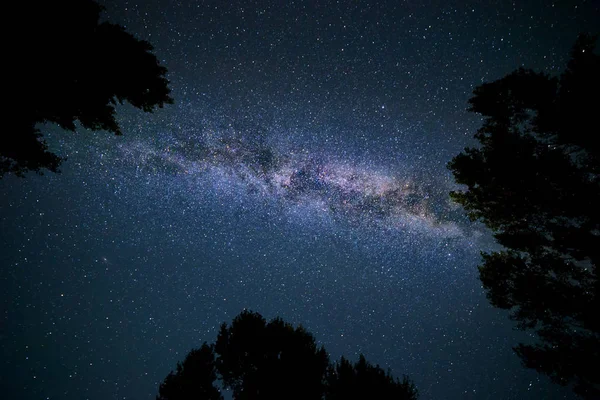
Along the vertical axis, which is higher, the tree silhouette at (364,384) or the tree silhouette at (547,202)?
the tree silhouette at (547,202)

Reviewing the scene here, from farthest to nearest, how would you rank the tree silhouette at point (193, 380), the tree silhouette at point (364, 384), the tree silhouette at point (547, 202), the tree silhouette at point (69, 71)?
the tree silhouette at point (193, 380) < the tree silhouette at point (364, 384) < the tree silhouette at point (547, 202) < the tree silhouette at point (69, 71)

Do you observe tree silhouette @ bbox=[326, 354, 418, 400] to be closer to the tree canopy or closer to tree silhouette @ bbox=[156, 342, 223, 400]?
the tree canopy

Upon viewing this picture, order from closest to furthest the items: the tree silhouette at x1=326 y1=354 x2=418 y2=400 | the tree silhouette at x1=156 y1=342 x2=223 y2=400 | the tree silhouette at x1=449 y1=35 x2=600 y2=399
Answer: the tree silhouette at x1=449 y1=35 x2=600 y2=399 → the tree silhouette at x1=326 y1=354 x2=418 y2=400 → the tree silhouette at x1=156 y1=342 x2=223 y2=400

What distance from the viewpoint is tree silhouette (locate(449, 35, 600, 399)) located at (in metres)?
5.23

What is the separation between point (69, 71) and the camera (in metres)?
3.85

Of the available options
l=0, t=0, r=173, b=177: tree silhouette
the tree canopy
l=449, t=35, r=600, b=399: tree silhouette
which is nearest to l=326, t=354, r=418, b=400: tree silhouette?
the tree canopy

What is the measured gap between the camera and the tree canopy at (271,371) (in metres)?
8.00

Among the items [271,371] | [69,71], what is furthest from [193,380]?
[69,71]

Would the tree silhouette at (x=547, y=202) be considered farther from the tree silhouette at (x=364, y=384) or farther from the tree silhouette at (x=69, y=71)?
the tree silhouette at (x=69, y=71)

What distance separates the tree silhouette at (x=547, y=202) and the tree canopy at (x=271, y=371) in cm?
457

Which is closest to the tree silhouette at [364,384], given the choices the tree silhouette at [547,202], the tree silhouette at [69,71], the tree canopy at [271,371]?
the tree canopy at [271,371]

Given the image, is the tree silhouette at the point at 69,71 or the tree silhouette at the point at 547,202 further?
the tree silhouette at the point at 547,202

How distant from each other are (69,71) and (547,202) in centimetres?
1024

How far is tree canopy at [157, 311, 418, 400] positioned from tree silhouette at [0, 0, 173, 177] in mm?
9011
